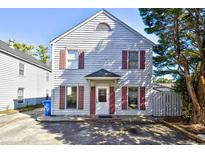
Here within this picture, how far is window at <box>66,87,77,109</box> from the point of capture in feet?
51.7

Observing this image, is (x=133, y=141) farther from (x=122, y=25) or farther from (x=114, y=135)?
(x=122, y=25)

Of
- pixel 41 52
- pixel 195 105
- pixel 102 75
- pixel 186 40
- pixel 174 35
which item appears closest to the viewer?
pixel 195 105

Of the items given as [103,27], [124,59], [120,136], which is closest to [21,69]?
[103,27]

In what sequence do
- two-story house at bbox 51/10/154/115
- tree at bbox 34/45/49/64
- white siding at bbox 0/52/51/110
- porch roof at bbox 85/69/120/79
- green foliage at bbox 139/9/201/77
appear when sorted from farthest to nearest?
1. tree at bbox 34/45/49/64
2. white siding at bbox 0/52/51/110
3. two-story house at bbox 51/10/154/115
4. porch roof at bbox 85/69/120/79
5. green foliage at bbox 139/9/201/77

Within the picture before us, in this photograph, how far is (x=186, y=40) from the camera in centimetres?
1315

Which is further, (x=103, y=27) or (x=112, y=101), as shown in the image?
(x=103, y=27)

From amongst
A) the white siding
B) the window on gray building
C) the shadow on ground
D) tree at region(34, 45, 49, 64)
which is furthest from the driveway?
tree at region(34, 45, 49, 64)

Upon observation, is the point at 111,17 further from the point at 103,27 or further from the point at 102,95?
the point at 102,95

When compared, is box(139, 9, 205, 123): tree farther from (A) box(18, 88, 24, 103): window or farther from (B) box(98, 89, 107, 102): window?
(A) box(18, 88, 24, 103): window

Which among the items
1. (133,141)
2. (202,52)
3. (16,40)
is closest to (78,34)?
(202,52)

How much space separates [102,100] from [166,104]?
15.5 ft

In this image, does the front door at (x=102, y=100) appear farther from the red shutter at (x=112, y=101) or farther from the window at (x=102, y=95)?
the red shutter at (x=112, y=101)

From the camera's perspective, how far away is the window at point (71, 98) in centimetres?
1575

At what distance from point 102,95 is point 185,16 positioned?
772cm
